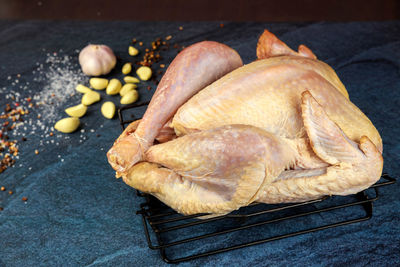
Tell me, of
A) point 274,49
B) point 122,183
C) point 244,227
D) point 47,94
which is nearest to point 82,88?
point 47,94

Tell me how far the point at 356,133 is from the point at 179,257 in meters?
0.77

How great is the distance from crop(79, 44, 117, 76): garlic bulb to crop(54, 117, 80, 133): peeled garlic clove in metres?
0.36

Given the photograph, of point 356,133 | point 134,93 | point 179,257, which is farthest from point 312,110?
point 134,93

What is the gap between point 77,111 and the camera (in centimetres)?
203

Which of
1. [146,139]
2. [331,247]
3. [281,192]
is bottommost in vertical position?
[331,247]

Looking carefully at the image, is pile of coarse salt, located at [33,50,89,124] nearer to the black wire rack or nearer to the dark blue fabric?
the dark blue fabric

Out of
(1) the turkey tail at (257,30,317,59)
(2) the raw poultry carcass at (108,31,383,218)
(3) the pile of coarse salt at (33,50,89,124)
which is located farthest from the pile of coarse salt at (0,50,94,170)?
(1) the turkey tail at (257,30,317,59)

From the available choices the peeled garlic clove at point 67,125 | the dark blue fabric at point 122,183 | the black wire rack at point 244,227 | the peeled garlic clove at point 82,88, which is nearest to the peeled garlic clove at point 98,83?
the peeled garlic clove at point 82,88

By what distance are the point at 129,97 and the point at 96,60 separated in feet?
0.99

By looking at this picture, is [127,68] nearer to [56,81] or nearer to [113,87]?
[113,87]

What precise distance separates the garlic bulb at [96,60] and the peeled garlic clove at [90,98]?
6.2 inches

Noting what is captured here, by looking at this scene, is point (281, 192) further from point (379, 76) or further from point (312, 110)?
point (379, 76)

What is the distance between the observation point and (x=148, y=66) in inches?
90.6

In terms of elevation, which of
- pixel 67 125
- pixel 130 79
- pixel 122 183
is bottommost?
pixel 122 183
